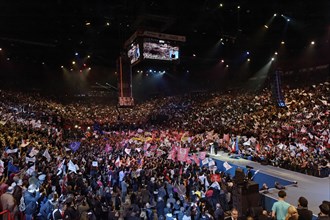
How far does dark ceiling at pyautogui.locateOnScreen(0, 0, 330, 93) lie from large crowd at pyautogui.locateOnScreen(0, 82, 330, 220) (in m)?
5.45

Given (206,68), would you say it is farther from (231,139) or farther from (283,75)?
(231,139)

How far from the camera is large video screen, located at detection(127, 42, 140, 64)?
17517 millimetres

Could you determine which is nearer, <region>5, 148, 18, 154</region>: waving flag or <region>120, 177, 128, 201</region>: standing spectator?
<region>120, 177, 128, 201</region>: standing spectator

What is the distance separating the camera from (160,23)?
16.7 meters

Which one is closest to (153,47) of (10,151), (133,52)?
(133,52)

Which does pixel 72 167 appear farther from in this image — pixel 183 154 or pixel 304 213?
pixel 304 213

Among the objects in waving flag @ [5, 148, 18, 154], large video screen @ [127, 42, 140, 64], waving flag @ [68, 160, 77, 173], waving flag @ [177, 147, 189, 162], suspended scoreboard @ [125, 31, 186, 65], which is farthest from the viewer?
large video screen @ [127, 42, 140, 64]

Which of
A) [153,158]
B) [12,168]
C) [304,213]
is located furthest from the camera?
[153,158]

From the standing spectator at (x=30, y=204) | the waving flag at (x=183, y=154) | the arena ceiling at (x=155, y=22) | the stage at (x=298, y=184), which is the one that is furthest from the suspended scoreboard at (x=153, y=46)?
the standing spectator at (x=30, y=204)

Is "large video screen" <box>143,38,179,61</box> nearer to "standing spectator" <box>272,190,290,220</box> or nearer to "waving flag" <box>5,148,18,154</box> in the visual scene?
"waving flag" <box>5,148,18,154</box>

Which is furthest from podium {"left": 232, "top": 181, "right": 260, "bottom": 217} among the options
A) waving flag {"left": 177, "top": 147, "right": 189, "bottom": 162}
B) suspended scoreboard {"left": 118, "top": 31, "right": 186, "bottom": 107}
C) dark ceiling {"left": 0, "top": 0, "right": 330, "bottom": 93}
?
suspended scoreboard {"left": 118, "top": 31, "right": 186, "bottom": 107}

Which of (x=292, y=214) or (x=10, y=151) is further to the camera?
(x=10, y=151)

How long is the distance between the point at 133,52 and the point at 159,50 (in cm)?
209

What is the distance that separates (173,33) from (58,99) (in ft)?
73.0
